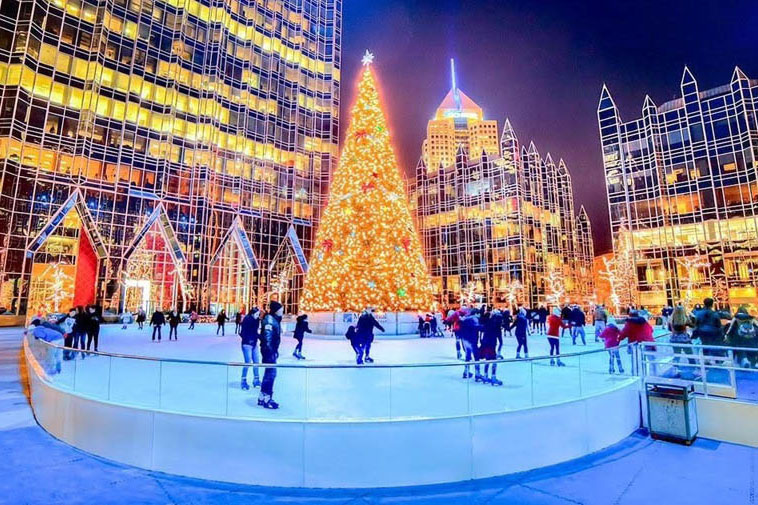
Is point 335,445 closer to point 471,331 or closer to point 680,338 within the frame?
point 471,331

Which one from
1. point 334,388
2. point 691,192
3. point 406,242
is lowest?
point 334,388

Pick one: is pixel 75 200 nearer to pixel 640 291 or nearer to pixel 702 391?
pixel 702 391

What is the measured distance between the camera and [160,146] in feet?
112

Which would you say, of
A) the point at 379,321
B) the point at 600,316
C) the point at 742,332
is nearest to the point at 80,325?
the point at 379,321

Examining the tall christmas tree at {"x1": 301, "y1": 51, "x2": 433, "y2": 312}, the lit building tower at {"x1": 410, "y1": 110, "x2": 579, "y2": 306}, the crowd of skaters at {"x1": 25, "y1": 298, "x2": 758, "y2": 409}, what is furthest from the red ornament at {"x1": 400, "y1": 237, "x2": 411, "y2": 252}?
the lit building tower at {"x1": 410, "y1": 110, "x2": 579, "y2": 306}

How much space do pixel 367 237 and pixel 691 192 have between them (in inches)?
1566

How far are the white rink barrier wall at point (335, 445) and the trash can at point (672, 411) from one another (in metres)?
2.06

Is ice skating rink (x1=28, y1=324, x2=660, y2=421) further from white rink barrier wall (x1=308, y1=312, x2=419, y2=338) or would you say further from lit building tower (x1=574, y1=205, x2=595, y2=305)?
lit building tower (x1=574, y1=205, x2=595, y2=305)

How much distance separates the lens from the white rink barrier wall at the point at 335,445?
491cm

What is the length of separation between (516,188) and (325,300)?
1580 inches

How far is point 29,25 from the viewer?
27.4 m

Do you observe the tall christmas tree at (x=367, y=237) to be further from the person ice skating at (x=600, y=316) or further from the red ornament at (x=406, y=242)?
the person ice skating at (x=600, y=316)

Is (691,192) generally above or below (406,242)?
above

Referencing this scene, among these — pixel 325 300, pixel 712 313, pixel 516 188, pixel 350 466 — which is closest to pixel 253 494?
pixel 350 466
